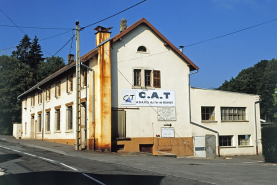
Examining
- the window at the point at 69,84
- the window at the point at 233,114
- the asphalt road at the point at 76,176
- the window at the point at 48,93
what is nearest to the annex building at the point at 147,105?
the window at the point at 233,114

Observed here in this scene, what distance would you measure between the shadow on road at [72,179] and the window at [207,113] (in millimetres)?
18626

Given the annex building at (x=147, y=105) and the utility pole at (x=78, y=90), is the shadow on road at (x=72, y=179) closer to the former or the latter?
the utility pole at (x=78, y=90)

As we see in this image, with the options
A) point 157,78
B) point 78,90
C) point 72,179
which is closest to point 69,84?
point 78,90

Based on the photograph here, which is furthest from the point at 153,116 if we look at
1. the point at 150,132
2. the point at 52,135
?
the point at 52,135

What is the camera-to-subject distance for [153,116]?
26781mm

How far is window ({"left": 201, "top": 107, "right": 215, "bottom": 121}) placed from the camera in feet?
96.8

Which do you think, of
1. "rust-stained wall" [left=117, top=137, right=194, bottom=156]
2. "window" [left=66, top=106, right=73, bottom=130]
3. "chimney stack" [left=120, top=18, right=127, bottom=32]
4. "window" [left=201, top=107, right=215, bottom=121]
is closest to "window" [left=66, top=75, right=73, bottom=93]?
"window" [left=66, top=106, right=73, bottom=130]

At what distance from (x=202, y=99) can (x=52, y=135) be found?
572 inches

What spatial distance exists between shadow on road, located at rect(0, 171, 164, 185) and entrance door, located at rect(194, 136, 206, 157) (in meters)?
17.1

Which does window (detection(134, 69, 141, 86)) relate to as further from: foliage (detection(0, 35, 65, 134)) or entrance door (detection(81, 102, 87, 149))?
foliage (detection(0, 35, 65, 134))

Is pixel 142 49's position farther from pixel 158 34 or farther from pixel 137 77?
pixel 137 77

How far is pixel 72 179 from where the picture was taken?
10617 millimetres

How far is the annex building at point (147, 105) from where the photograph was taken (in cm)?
2508

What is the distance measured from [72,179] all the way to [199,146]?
62.2 feet
